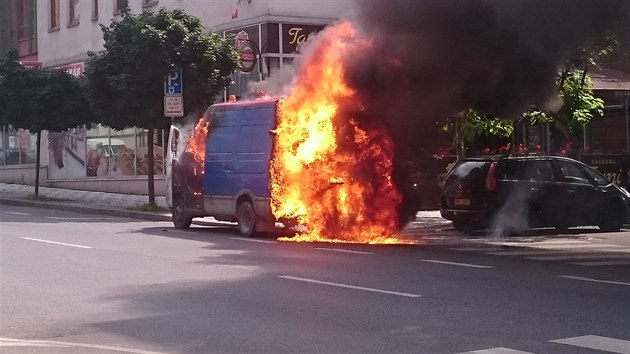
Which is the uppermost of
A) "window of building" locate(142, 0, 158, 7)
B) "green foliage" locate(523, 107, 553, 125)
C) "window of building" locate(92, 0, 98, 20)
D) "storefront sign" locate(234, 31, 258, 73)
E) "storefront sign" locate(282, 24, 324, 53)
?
"window of building" locate(92, 0, 98, 20)

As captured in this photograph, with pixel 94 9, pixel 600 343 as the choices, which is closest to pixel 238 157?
pixel 600 343

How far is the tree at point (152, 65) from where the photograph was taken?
2347 centimetres

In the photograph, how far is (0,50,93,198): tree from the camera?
29.2 meters

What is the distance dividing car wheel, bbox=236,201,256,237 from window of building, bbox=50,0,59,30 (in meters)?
22.3

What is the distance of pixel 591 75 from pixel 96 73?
12.7m

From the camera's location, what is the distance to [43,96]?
2895 centimetres

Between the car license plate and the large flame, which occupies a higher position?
the large flame

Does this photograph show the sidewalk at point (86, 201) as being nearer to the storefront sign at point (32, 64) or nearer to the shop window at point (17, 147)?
the shop window at point (17, 147)

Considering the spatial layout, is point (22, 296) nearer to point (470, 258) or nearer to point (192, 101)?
point (470, 258)

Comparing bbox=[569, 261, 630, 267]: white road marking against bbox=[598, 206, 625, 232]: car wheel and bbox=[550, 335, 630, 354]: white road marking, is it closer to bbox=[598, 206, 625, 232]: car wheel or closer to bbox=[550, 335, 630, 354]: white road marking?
bbox=[598, 206, 625, 232]: car wheel

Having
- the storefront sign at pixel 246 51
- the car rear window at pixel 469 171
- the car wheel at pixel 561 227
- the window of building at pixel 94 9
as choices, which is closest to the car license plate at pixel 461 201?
the car rear window at pixel 469 171

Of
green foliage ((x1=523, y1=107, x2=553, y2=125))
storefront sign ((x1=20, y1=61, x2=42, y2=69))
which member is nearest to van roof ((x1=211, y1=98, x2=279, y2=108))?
green foliage ((x1=523, y1=107, x2=553, y2=125))

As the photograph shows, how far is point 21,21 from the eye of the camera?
40.7 meters

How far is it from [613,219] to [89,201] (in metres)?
16.8
